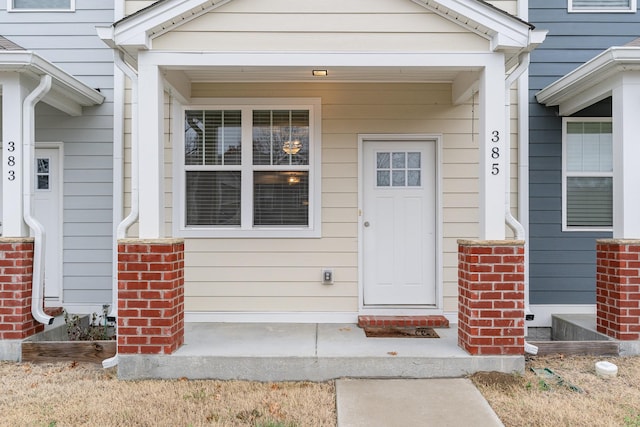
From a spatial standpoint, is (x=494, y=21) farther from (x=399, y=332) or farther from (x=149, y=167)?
(x=149, y=167)

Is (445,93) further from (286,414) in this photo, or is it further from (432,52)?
(286,414)

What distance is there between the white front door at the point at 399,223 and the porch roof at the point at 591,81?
4.58ft

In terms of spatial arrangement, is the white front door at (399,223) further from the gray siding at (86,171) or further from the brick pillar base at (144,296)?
the gray siding at (86,171)

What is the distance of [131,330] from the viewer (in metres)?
3.89

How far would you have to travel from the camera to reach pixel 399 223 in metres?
5.41

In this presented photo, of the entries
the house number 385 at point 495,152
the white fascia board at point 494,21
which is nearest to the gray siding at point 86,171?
the white fascia board at point 494,21

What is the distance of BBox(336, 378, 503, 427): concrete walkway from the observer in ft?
10.3

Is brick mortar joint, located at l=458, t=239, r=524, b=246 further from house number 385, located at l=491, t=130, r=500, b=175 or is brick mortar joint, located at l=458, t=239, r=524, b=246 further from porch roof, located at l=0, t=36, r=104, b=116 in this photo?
porch roof, located at l=0, t=36, r=104, b=116

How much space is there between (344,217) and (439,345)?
69.3 inches

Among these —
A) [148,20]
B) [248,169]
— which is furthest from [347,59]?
[248,169]

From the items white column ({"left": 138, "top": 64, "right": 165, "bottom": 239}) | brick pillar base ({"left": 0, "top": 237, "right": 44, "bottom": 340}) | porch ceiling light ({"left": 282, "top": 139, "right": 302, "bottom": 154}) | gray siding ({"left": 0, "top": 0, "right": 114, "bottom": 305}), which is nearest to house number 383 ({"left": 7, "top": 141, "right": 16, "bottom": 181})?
brick pillar base ({"left": 0, "top": 237, "right": 44, "bottom": 340})

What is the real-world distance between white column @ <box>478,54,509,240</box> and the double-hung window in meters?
2.43

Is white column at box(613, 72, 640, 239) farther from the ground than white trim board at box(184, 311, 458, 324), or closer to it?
farther from the ground

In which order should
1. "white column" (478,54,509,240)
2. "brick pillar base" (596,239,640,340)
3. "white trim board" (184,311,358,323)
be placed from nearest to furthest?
"white column" (478,54,509,240) < "brick pillar base" (596,239,640,340) < "white trim board" (184,311,358,323)
